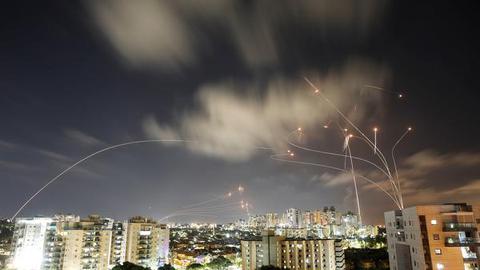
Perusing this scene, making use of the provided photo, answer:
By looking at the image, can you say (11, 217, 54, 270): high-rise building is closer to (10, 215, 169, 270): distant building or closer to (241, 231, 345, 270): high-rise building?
(10, 215, 169, 270): distant building

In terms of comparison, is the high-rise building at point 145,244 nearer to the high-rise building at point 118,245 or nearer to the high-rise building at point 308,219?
the high-rise building at point 118,245

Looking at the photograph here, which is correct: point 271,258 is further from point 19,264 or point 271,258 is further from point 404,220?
point 19,264

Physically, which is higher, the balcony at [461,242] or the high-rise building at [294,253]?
the balcony at [461,242]

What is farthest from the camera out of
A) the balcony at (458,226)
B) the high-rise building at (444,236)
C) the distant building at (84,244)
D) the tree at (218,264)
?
the tree at (218,264)

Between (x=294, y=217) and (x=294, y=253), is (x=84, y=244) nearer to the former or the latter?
(x=294, y=253)

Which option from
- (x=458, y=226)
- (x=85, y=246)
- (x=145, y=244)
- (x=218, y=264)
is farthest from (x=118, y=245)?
(x=458, y=226)

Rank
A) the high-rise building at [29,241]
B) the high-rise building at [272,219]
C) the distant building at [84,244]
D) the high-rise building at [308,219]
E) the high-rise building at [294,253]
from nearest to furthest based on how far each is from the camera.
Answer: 1. the high-rise building at [294,253]
2. the distant building at [84,244]
3. the high-rise building at [29,241]
4. the high-rise building at [308,219]
5. the high-rise building at [272,219]

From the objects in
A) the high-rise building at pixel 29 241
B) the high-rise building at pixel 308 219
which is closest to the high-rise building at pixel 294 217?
the high-rise building at pixel 308 219

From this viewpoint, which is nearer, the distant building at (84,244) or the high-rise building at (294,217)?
the distant building at (84,244)
